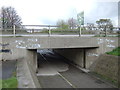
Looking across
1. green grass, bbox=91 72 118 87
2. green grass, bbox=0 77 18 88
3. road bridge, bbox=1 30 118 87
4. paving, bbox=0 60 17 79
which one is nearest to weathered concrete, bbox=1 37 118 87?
road bridge, bbox=1 30 118 87

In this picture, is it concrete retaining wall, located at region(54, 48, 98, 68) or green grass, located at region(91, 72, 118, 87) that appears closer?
green grass, located at region(91, 72, 118, 87)

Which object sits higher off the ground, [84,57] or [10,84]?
[10,84]

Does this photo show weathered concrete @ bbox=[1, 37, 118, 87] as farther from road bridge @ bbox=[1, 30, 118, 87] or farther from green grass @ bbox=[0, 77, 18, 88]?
green grass @ bbox=[0, 77, 18, 88]

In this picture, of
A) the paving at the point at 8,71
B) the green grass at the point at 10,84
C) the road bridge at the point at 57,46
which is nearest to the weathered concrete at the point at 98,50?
the road bridge at the point at 57,46

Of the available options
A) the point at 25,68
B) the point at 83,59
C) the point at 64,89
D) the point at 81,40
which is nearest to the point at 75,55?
the point at 83,59

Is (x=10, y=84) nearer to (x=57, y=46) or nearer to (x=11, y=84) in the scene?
(x=11, y=84)

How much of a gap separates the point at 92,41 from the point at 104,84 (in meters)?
5.11

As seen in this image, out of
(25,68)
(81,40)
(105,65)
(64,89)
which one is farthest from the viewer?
(81,40)

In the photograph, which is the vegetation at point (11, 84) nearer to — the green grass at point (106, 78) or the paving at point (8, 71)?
the paving at point (8, 71)

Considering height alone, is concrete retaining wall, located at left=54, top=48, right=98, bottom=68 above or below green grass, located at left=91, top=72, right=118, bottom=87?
above

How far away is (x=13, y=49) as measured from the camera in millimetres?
12117

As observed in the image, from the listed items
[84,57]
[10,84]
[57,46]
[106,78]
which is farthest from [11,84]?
[84,57]

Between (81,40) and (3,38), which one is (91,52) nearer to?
(81,40)

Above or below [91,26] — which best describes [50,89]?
below
